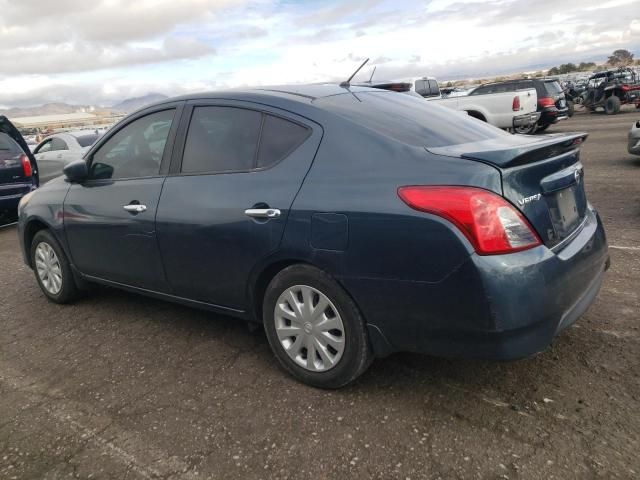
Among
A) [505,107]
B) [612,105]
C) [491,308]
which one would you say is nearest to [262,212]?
[491,308]

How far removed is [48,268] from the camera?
485 centimetres

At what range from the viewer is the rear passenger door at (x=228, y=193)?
3.07 m

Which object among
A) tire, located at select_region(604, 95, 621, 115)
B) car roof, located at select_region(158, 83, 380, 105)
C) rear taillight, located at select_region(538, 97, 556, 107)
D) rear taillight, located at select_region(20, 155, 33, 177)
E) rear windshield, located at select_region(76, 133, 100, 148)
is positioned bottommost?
tire, located at select_region(604, 95, 621, 115)

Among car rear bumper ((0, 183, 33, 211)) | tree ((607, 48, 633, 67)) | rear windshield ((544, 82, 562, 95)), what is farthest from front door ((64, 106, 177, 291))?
tree ((607, 48, 633, 67))

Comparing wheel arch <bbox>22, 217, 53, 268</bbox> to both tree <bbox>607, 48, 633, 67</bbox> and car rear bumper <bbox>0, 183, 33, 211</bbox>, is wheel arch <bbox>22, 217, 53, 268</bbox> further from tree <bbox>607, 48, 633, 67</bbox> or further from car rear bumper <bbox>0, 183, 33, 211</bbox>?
tree <bbox>607, 48, 633, 67</bbox>

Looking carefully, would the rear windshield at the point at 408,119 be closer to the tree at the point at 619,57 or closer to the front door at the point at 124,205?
the front door at the point at 124,205

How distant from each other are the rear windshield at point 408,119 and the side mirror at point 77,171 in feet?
6.83

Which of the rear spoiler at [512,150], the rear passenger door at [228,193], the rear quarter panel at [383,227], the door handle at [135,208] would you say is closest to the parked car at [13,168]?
the door handle at [135,208]

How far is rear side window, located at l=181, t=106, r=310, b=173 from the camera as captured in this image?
3.18 meters

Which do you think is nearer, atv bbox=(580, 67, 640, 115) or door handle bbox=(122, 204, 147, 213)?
door handle bbox=(122, 204, 147, 213)

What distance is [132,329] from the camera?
4211 millimetres

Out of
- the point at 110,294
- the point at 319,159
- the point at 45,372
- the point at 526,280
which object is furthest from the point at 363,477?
the point at 110,294

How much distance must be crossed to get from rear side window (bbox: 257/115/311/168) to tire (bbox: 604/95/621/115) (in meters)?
23.7

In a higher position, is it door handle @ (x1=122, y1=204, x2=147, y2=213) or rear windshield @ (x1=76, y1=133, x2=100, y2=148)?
rear windshield @ (x1=76, y1=133, x2=100, y2=148)
